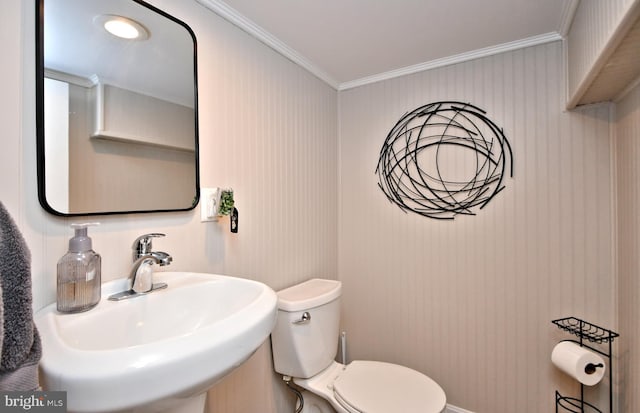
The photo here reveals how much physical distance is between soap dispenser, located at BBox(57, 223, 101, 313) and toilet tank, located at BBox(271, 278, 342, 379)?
75 cm

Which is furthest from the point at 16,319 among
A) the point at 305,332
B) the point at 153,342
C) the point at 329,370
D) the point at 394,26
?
the point at 394,26

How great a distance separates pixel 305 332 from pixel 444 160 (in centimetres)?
119

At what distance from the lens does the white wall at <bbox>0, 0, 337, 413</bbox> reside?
76cm

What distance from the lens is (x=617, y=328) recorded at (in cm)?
134

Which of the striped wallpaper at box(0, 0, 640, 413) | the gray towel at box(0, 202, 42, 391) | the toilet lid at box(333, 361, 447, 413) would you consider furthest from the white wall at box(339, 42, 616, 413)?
the gray towel at box(0, 202, 42, 391)

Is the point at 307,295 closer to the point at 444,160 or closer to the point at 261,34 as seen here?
the point at 444,160

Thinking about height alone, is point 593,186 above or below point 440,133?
below

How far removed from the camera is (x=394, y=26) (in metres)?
1.41

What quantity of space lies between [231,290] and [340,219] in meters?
1.19

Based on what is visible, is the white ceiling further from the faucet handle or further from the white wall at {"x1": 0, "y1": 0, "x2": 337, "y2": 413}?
the faucet handle

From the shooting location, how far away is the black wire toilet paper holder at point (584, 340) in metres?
1.29

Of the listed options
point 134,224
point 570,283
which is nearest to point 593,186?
point 570,283

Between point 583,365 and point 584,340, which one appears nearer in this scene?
point 583,365

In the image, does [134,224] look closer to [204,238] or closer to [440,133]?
[204,238]
